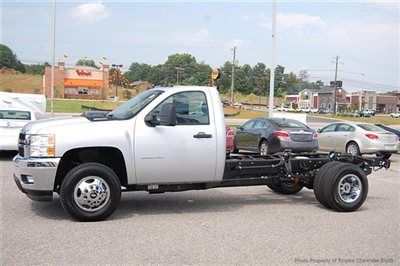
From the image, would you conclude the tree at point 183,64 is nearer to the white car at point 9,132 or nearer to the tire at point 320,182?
the white car at point 9,132

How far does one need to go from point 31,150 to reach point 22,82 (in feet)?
336

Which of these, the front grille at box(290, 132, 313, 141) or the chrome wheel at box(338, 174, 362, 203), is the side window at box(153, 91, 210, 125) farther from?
the front grille at box(290, 132, 313, 141)

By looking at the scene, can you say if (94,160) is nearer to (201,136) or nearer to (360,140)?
(201,136)

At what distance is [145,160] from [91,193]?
0.89 meters

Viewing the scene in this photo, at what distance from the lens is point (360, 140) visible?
17328 mm

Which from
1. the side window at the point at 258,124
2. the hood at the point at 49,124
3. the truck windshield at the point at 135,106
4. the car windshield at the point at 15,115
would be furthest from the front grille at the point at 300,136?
the hood at the point at 49,124

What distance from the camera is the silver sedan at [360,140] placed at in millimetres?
16922

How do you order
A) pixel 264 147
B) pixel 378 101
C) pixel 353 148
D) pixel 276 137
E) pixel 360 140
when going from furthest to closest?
pixel 378 101 → pixel 353 148 → pixel 360 140 → pixel 264 147 → pixel 276 137

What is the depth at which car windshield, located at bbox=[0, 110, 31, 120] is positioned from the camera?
1399cm

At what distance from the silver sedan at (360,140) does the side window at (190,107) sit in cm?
1099

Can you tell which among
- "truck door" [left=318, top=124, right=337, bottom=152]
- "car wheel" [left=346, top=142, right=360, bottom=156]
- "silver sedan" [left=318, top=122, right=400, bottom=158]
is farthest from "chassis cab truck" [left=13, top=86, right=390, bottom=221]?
"truck door" [left=318, top=124, right=337, bottom=152]

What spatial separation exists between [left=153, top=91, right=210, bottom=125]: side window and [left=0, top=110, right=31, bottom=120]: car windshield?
8.13 metres

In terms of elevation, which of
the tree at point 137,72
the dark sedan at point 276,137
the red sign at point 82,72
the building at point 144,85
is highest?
the tree at point 137,72

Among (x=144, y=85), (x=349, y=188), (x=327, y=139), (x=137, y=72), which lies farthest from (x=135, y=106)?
(x=137, y=72)
